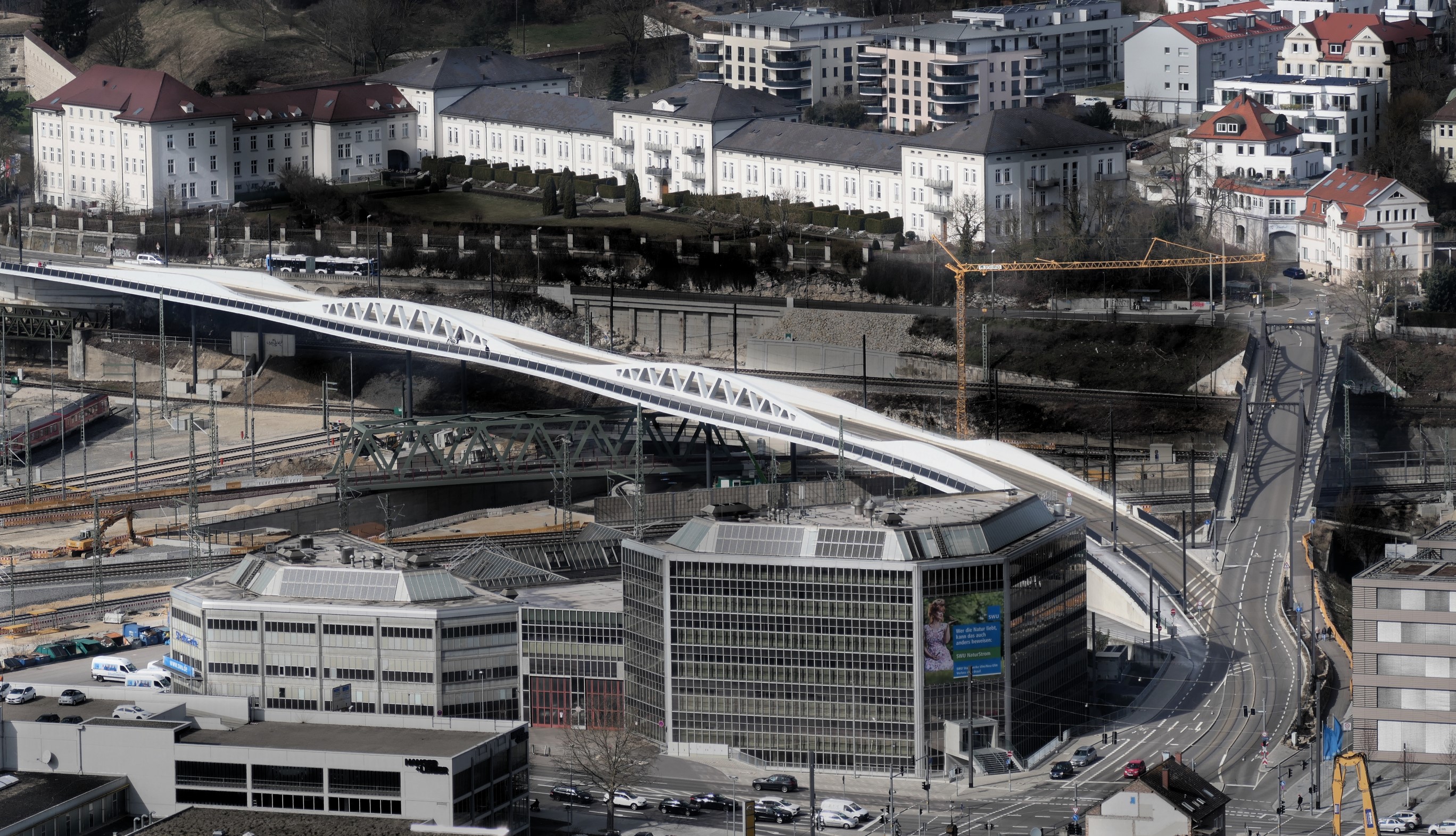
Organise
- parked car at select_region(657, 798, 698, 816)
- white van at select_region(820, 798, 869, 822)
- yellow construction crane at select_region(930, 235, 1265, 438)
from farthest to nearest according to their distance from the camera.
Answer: yellow construction crane at select_region(930, 235, 1265, 438) < parked car at select_region(657, 798, 698, 816) < white van at select_region(820, 798, 869, 822)

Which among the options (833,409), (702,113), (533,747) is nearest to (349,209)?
(702,113)

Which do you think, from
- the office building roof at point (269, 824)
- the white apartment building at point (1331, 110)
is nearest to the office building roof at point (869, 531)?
the office building roof at point (269, 824)

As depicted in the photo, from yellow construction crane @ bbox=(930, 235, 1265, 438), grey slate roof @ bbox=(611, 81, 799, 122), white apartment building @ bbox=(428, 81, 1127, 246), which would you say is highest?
grey slate roof @ bbox=(611, 81, 799, 122)

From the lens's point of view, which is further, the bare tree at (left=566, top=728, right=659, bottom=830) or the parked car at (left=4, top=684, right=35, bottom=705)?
the parked car at (left=4, top=684, right=35, bottom=705)

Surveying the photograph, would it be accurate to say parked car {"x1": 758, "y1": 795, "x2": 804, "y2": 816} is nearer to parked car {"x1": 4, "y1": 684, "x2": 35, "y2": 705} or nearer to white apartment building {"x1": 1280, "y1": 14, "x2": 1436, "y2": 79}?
parked car {"x1": 4, "y1": 684, "x2": 35, "y2": 705}

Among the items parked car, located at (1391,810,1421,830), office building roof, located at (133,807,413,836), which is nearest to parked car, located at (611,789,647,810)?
office building roof, located at (133,807,413,836)

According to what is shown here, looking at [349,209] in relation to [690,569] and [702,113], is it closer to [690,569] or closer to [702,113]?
[702,113]
